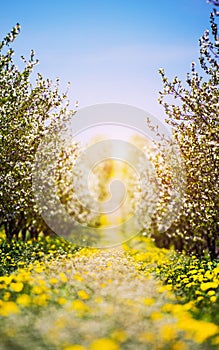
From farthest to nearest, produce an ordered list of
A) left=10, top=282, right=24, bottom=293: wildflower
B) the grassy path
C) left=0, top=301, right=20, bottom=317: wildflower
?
left=10, top=282, right=24, bottom=293: wildflower → left=0, top=301, right=20, bottom=317: wildflower → the grassy path

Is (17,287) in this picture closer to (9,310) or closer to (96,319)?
(9,310)

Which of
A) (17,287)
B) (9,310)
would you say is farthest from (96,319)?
(17,287)

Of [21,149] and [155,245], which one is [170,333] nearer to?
[21,149]

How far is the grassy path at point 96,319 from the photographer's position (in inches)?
206

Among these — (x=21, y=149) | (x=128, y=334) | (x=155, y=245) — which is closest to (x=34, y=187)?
(x=21, y=149)

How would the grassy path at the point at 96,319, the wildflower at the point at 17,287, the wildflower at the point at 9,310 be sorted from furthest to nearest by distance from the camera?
the wildflower at the point at 17,287 < the wildflower at the point at 9,310 < the grassy path at the point at 96,319

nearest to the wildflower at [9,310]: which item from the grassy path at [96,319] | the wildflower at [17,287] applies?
the grassy path at [96,319]

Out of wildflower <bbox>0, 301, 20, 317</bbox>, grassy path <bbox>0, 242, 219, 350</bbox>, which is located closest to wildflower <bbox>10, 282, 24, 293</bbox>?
grassy path <bbox>0, 242, 219, 350</bbox>

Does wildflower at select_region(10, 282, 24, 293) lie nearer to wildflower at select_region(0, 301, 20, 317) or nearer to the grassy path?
the grassy path

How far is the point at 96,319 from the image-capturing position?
5957 millimetres

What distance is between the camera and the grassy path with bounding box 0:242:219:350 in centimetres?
524

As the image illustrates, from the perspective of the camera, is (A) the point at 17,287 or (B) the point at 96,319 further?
(A) the point at 17,287

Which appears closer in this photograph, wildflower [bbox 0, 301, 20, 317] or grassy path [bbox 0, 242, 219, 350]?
grassy path [bbox 0, 242, 219, 350]

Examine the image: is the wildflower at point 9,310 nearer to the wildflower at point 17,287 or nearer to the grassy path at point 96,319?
the grassy path at point 96,319
